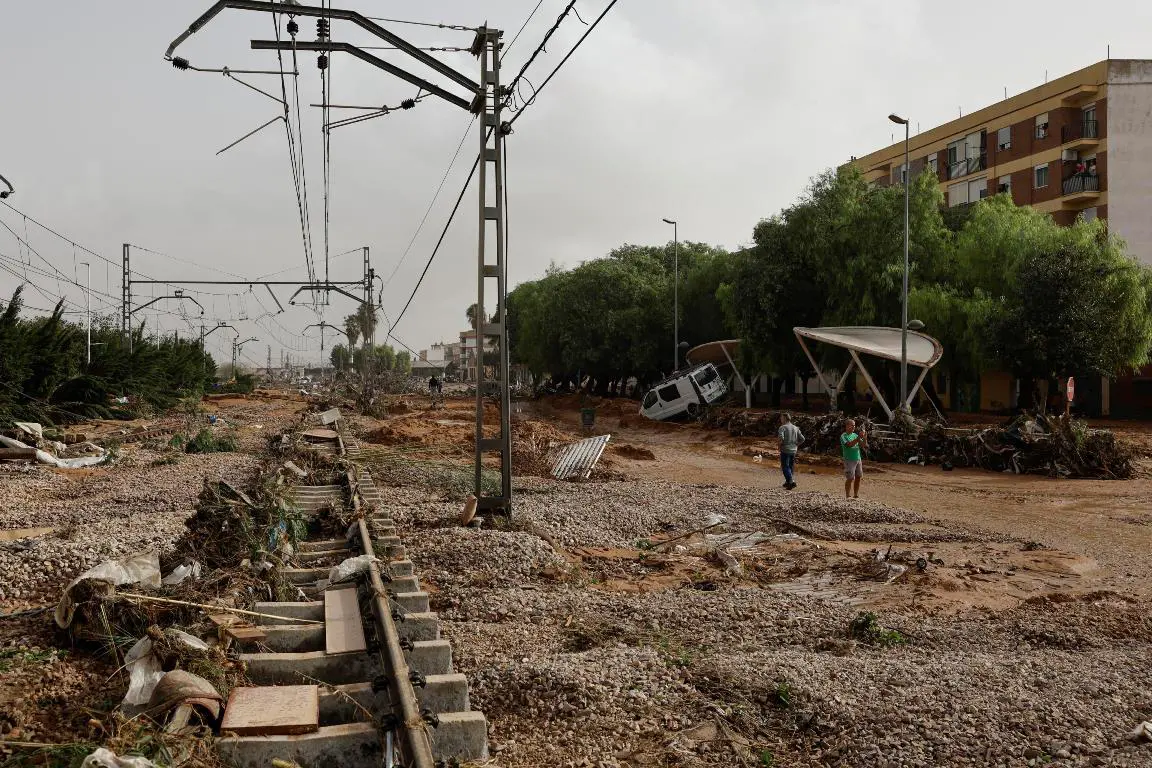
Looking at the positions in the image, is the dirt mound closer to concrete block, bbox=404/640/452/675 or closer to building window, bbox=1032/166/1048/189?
concrete block, bbox=404/640/452/675

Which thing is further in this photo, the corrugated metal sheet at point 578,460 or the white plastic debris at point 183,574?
the corrugated metal sheet at point 578,460

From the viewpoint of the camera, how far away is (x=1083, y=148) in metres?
44.8

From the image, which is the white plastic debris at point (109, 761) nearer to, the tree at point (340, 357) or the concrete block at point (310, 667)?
the concrete block at point (310, 667)

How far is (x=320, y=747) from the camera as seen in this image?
15.0 ft

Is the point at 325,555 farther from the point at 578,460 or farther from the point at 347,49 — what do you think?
the point at 578,460

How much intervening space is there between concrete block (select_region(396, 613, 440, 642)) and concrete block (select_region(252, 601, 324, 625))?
2.25ft

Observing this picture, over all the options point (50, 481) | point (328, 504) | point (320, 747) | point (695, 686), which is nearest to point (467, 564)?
point (328, 504)

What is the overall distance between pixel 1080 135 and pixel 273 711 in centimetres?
4921

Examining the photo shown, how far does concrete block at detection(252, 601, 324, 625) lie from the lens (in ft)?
22.2

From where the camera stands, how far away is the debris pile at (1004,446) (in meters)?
23.3

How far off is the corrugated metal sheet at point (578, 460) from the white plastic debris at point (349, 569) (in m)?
13.4

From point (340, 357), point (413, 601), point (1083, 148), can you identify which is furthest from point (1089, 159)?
point (340, 357)

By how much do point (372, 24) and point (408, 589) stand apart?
26.6 ft

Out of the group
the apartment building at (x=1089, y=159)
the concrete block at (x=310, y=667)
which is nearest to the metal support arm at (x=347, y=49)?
the concrete block at (x=310, y=667)
